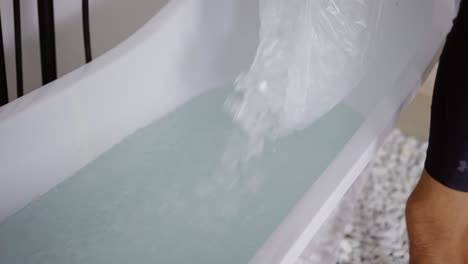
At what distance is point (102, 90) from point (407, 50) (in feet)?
2.23

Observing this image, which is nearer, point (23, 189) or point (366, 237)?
point (23, 189)

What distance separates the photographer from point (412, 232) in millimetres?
1168

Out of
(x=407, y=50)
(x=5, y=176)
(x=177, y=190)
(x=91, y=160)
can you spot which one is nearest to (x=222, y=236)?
(x=177, y=190)

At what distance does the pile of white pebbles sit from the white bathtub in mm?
228

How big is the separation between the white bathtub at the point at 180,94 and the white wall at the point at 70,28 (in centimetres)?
17

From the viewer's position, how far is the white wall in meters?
1.29

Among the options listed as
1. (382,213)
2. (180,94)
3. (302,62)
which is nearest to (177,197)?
(180,94)

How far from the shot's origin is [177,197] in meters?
1.36

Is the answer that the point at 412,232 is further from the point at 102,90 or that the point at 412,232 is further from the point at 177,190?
the point at 102,90

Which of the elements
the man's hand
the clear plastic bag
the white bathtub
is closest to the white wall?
Result: the white bathtub

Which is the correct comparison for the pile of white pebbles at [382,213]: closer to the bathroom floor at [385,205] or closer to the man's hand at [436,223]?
the bathroom floor at [385,205]

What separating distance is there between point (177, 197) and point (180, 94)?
0.28 meters

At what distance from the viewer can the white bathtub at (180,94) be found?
1.03 meters

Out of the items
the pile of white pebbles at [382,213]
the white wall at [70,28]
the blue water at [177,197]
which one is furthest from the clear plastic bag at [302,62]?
the white wall at [70,28]
